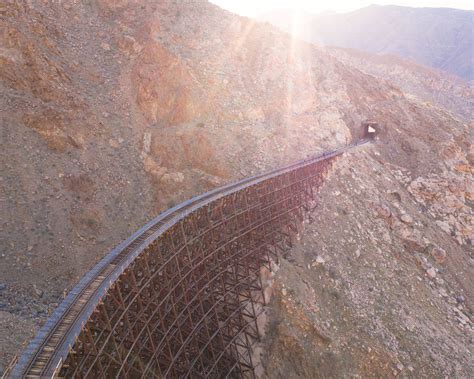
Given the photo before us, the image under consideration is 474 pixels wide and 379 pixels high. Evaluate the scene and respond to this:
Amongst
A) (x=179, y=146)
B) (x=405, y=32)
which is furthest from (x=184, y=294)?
(x=405, y=32)

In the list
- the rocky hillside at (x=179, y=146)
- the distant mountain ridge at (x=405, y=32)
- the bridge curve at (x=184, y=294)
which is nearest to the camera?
→ the bridge curve at (x=184, y=294)

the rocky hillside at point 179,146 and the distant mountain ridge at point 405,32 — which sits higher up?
the rocky hillside at point 179,146

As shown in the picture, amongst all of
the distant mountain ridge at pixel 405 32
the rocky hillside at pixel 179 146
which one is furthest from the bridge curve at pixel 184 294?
the distant mountain ridge at pixel 405 32

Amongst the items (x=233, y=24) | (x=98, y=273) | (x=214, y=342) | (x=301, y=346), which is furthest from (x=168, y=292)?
(x=233, y=24)

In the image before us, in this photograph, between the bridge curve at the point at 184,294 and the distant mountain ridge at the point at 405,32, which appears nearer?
the bridge curve at the point at 184,294

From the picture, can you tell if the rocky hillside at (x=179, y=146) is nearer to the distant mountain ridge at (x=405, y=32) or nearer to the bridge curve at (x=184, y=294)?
the bridge curve at (x=184, y=294)

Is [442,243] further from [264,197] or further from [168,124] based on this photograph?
[168,124]
